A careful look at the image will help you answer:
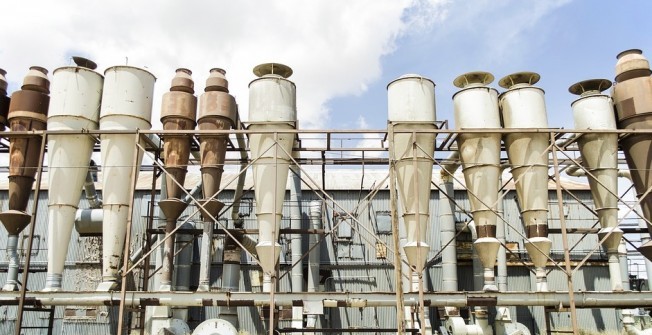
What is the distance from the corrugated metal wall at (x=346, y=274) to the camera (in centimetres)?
2103

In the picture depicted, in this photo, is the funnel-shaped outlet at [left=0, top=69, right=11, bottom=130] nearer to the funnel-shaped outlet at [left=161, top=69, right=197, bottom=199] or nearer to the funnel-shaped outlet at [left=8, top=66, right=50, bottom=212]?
the funnel-shaped outlet at [left=8, top=66, right=50, bottom=212]

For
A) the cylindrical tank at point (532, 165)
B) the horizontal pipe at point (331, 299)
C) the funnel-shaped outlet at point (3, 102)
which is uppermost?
the funnel-shaped outlet at point (3, 102)

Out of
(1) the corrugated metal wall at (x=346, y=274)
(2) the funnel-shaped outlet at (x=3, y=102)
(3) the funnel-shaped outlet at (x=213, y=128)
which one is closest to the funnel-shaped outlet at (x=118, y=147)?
(3) the funnel-shaped outlet at (x=213, y=128)

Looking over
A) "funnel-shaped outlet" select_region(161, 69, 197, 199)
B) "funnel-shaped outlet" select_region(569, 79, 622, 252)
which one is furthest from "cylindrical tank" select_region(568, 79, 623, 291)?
"funnel-shaped outlet" select_region(161, 69, 197, 199)

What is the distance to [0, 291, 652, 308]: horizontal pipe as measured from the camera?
11.5 metres

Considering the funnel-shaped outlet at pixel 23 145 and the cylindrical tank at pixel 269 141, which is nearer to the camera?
the cylindrical tank at pixel 269 141

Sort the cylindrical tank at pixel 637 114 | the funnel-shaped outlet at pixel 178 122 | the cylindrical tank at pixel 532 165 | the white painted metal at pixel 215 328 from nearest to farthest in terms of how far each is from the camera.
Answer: the white painted metal at pixel 215 328, the cylindrical tank at pixel 532 165, the cylindrical tank at pixel 637 114, the funnel-shaped outlet at pixel 178 122

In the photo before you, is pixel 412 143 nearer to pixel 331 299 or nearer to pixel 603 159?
pixel 331 299

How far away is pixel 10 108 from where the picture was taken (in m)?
13.7

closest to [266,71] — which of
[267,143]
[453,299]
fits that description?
[267,143]

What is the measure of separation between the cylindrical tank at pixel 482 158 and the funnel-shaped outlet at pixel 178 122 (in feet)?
23.6

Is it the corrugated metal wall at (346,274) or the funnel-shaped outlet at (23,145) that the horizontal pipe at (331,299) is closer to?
the funnel-shaped outlet at (23,145)

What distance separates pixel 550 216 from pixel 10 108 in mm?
19901

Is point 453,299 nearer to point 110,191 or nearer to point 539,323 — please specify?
point 110,191
